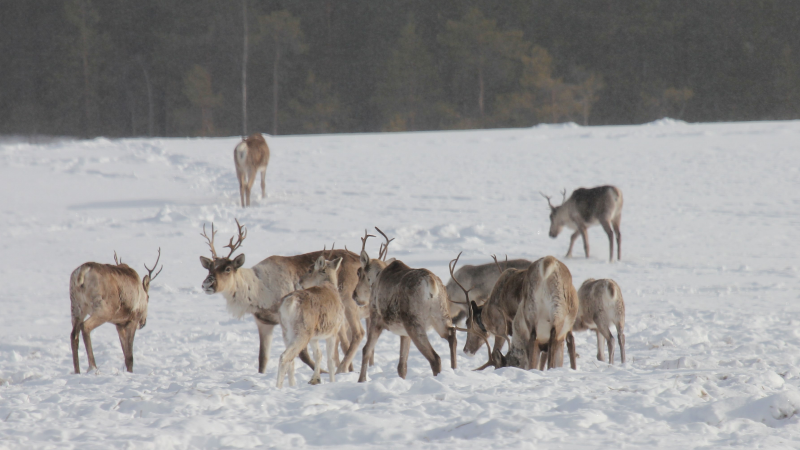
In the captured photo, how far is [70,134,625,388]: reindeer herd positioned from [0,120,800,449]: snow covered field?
0.37 metres

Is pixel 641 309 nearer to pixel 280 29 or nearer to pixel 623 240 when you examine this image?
pixel 623 240

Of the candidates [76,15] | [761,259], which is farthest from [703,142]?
[76,15]

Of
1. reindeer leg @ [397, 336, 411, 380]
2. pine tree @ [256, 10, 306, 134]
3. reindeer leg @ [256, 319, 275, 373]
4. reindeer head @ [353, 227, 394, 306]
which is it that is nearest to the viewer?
reindeer leg @ [397, 336, 411, 380]

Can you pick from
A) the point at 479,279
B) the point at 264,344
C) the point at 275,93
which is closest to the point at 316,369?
the point at 264,344

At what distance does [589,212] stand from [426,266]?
142 inches

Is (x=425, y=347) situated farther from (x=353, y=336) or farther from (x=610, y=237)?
(x=610, y=237)

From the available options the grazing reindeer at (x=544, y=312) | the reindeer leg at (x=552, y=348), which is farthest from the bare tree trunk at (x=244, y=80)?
the reindeer leg at (x=552, y=348)

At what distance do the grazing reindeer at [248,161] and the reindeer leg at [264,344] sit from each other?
9339 millimetres

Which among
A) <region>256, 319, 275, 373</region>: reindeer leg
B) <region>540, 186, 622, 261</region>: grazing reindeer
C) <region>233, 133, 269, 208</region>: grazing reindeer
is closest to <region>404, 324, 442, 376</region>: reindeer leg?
<region>256, 319, 275, 373</region>: reindeer leg

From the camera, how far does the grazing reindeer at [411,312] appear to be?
645 cm

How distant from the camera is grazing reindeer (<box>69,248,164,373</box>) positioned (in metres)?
7.30

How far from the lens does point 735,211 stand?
1591cm

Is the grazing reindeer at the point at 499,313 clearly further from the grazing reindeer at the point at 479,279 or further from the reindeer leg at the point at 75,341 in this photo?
the reindeer leg at the point at 75,341

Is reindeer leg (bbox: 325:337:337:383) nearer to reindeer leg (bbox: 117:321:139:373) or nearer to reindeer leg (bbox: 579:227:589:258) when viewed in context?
reindeer leg (bbox: 117:321:139:373)
